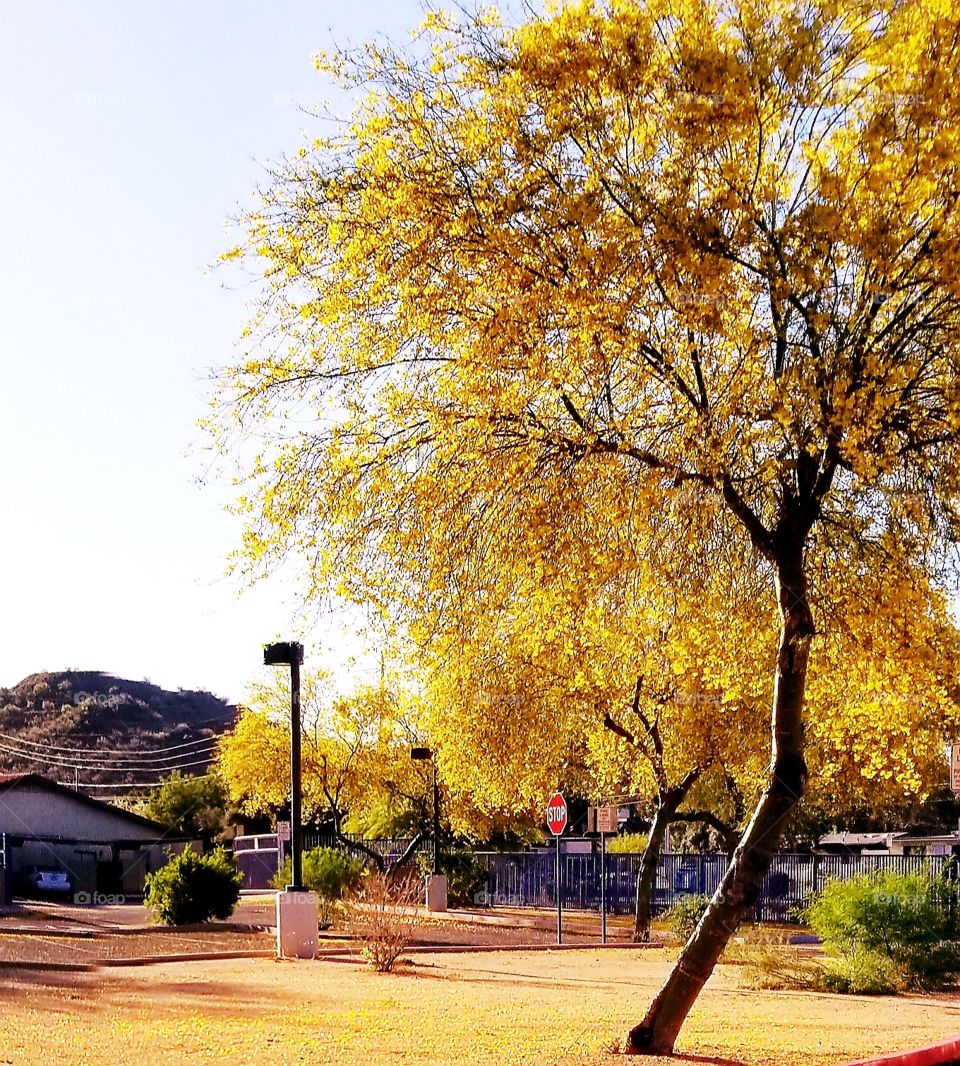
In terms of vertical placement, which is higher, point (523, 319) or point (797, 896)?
point (523, 319)

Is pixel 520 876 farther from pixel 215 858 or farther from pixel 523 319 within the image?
pixel 523 319

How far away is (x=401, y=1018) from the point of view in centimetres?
1578

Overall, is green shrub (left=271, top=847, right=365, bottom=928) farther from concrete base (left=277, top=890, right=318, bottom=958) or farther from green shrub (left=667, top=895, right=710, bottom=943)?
concrete base (left=277, top=890, right=318, bottom=958)

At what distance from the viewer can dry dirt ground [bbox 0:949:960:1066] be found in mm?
12977

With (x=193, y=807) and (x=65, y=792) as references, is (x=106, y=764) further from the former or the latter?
(x=65, y=792)

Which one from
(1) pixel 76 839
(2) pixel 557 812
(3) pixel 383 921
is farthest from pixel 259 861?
(3) pixel 383 921

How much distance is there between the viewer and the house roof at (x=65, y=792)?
5966 cm

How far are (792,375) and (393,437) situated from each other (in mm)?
3689

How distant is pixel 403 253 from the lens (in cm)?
1270

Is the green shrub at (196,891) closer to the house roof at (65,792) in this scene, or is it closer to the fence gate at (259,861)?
the house roof at (65,792)

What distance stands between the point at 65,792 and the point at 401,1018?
4986cm

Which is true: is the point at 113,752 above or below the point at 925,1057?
above

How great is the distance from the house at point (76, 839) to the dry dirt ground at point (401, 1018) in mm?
36850

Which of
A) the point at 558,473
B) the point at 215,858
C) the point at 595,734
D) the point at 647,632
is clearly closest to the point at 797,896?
the point at 595,734
